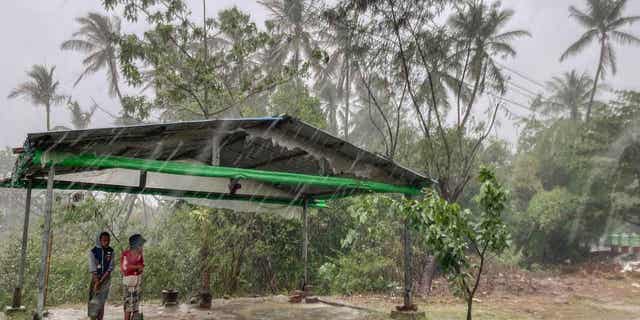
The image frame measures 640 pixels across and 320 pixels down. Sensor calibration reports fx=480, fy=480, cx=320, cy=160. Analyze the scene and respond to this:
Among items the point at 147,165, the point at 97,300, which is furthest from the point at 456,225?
the point at 97,300

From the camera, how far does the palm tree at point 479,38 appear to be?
15656mm

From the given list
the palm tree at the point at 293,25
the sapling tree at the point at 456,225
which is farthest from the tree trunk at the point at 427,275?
the palm tree at the point at 293,25

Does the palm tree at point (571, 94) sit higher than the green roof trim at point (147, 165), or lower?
higher

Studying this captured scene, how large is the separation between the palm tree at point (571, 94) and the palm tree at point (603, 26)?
20.3 ft

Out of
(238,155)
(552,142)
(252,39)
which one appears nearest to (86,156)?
(238,155)

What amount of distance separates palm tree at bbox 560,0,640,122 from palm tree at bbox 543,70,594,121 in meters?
6.19

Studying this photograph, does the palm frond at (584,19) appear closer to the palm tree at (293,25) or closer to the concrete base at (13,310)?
the palm tree at (293,25)

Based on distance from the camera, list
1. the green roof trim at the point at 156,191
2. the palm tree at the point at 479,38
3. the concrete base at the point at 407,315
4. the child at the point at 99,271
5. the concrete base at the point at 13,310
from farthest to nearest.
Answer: the palm tree at the point at 479,38
the concrete base at the point at 13,310
the concrete base at the point at 407,315
the green roof trim at the point at 156,191
the child at the point at 99,271

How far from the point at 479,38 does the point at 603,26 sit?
14787 mm

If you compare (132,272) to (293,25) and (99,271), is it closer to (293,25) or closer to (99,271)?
(99,271)

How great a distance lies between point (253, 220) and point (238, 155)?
4486 mm

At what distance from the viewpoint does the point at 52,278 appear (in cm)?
1284

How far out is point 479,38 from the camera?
16906 millimetres

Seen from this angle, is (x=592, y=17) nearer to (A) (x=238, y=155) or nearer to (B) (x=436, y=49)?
(B) (x=436, y=49)
